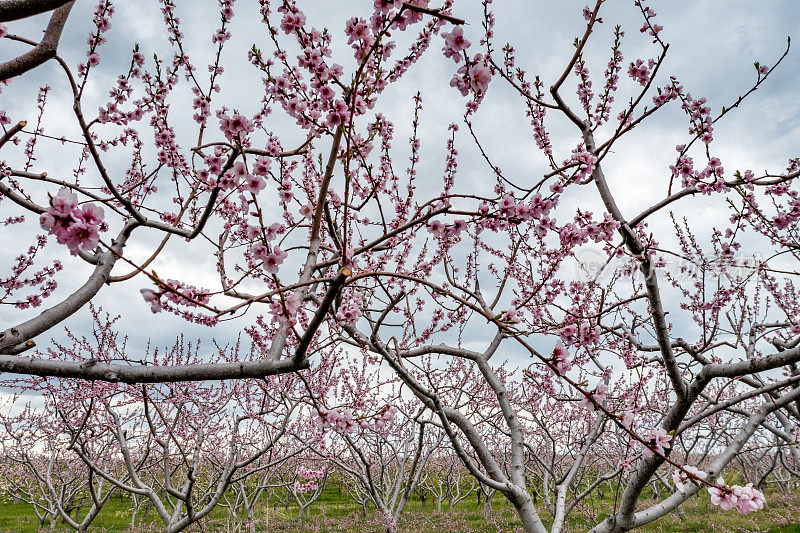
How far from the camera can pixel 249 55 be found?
3.44 meters

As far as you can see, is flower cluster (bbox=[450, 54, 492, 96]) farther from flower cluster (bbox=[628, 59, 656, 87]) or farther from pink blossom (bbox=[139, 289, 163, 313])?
flower cluster (bbox=[628, 59, 656, 87])

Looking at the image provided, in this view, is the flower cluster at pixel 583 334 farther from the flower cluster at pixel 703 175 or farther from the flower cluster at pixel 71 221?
the flower cluster at pixel 71 221

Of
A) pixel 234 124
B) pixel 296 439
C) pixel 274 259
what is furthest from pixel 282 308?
pixel 296 439

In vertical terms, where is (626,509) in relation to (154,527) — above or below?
above

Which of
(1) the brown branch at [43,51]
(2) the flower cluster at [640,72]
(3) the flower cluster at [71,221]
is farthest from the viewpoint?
(2) the flower cluster at [640,72]

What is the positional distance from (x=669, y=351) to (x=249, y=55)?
4297 millimetres

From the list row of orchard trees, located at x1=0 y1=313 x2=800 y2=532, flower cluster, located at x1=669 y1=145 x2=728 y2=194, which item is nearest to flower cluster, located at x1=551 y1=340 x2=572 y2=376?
row of orchard trees, located at x1=0 y1=313 x2=800 y2=532

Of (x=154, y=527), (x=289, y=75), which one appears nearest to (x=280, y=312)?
(x=289, y=75)

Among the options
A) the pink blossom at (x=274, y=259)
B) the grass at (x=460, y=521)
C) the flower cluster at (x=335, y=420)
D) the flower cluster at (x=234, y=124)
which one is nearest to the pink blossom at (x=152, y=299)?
the pink blossom at (x=274, y=259)

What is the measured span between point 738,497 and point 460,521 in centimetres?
1370

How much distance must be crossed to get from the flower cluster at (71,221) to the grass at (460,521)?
32.7 ft

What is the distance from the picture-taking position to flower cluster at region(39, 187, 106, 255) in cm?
160

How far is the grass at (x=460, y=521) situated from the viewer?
11391 millimetres

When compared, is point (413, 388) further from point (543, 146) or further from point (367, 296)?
point (543, 146)
